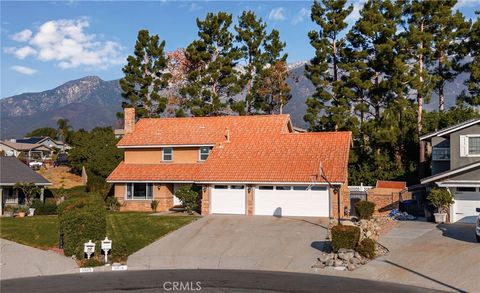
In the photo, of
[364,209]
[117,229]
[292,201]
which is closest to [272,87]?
[292,201]

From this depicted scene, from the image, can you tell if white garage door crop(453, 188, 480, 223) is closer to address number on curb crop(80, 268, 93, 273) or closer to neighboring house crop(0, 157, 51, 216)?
address number on curb crop(80, 268, 93, 273)

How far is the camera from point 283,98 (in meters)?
60.1

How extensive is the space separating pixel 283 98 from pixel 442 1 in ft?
68.7

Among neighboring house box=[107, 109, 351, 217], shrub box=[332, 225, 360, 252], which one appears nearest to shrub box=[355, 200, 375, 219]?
neighboring house box=[107, 109, 351, 217]

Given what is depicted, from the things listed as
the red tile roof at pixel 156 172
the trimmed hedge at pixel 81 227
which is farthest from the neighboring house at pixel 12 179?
the trimmed hedge at pixel 81 227

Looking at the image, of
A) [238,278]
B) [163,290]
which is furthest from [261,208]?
[163,290]

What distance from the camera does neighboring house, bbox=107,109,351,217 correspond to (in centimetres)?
3259

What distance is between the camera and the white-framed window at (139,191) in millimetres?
39406

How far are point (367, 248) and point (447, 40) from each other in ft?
96.4

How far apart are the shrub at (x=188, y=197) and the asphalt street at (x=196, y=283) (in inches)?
569

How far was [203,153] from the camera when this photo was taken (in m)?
40.3

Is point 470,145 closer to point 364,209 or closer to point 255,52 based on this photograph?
point 364,209

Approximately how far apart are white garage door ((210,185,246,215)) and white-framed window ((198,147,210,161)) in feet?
19.3

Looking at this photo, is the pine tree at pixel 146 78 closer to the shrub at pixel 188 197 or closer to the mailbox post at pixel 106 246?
the shrub at pixel 188 197
